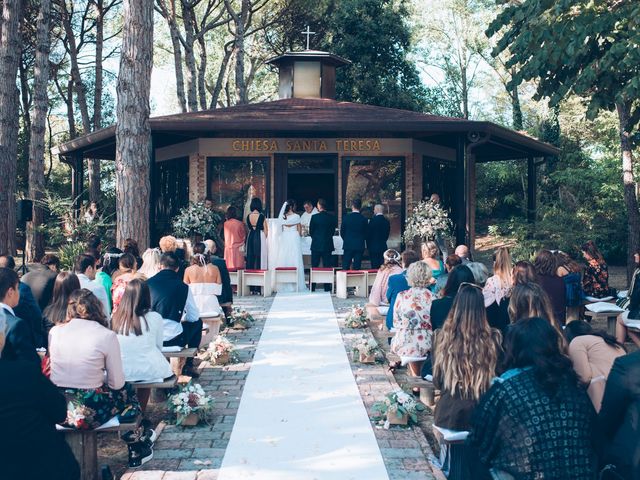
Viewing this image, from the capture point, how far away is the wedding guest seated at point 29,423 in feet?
13.2

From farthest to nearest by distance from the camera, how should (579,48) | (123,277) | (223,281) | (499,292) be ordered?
(223,281), (579,48), (123,277), (499,292)

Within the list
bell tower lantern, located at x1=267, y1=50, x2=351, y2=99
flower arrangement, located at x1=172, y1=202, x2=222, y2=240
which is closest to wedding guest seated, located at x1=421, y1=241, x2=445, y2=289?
flower arrangement, located at x1=172, y1=202, x2=222, y2=240

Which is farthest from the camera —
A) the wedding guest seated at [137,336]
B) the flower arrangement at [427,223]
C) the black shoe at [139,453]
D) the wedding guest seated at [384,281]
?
the flower arrangement at [427,223]

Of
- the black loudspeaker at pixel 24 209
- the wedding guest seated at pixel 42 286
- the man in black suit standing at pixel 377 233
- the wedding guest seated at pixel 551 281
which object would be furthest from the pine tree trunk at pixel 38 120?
the wedding guest seated at pixel 551 281

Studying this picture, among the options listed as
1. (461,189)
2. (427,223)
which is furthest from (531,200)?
(427,223)

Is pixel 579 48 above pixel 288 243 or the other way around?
above

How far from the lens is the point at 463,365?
16.3 ft

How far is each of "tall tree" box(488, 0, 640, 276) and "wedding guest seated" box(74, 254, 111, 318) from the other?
6.12m

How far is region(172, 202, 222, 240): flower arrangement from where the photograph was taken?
17.2m

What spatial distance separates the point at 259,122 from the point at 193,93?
12880 mm

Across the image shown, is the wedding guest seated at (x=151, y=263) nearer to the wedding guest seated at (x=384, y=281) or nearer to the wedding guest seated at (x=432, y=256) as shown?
the wedding guest seated at (x=384, y=281)

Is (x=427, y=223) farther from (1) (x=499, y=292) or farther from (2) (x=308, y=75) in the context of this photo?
(1) (x=499, y=292)

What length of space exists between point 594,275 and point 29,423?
30.8 feet

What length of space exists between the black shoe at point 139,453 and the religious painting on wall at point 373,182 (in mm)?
14216
